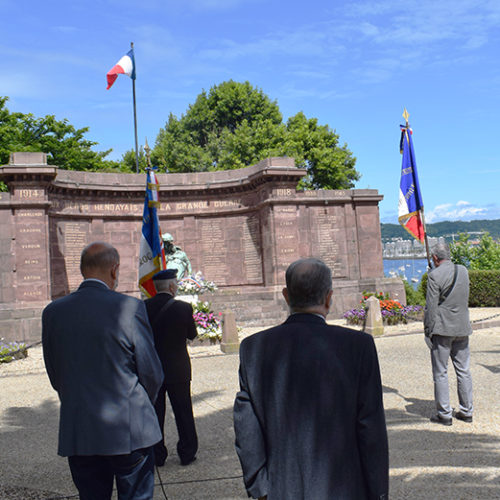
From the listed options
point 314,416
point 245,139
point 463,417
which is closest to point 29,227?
point 463,417

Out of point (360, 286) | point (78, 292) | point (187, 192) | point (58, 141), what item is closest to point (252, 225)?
point (187, 192)

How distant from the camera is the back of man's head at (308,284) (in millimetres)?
2553

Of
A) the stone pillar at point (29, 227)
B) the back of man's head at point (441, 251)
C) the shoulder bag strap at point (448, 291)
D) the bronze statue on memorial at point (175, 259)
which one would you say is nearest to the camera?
the shoulder bag strap at point (448, 291)

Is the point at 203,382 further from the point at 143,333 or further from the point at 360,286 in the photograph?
the point at 360,286

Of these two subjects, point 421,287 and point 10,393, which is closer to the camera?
point 10,393

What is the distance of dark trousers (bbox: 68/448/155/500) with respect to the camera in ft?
10.5

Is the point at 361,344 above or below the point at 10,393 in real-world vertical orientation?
above

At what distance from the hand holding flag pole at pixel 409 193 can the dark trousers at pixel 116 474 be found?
7.18 meters

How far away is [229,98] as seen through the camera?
129 ft

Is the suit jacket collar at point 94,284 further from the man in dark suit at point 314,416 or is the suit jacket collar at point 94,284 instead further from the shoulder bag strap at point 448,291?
the shoulder bag strap at point 448,291

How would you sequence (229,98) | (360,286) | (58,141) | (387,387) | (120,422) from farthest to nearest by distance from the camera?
1. (229,98)
2. (58,141)
3. (360,286)
4. (387,387)
5. (120,422)

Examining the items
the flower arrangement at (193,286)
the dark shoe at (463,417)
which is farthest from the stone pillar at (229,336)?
the dark shoe at (463,417)

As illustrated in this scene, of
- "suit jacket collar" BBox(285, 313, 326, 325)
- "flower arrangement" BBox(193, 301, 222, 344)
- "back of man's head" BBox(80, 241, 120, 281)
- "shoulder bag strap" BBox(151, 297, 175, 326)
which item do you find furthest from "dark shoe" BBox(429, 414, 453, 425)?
"flower arrangement" BBox(193, 301, 222, 344)

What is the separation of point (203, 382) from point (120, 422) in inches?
263
